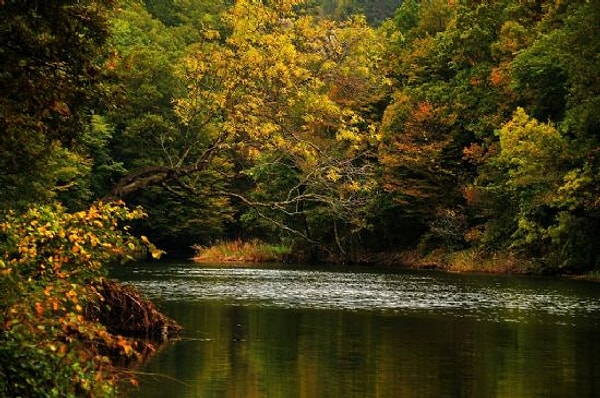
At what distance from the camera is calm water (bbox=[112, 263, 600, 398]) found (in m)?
14.9

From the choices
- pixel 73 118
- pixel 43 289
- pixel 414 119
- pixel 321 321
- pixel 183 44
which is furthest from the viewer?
pixel 183 44

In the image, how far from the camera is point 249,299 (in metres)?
31.7

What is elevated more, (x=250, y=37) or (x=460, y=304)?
(x=250, y=37)

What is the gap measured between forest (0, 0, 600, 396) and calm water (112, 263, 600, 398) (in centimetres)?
216

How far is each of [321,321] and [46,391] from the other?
14.8 metres

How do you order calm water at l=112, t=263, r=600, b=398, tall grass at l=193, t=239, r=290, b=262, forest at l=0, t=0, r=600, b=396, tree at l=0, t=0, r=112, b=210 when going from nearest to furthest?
tree at l=0, t=0, r=112, b=210 → forest at l=0, t=0, r=600, b=396 → calm water at l=112, t=263, r=600, b=398 → tall grass at l=193, t=239, r=290, b=262

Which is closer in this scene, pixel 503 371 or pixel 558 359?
pixel 503 371

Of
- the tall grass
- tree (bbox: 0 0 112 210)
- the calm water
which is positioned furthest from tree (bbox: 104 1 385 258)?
the tall grass

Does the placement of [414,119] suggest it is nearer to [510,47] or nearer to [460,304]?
[510,47]

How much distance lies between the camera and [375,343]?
2025 centimetres

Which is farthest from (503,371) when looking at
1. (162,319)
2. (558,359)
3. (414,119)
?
(414,119)

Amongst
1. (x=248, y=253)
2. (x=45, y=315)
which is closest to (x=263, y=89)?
(x=45, y=315)

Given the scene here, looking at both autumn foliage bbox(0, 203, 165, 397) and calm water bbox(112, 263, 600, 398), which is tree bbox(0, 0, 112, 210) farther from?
calm water bbox(112, 263, 600, 398)

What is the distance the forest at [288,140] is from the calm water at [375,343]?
216 centimetres
